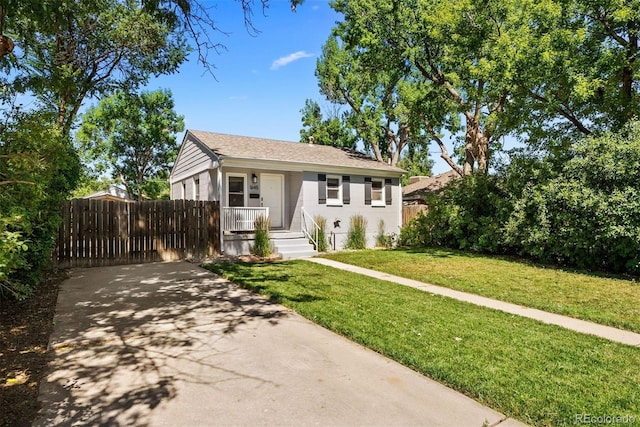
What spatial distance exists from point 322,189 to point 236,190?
3.39 m

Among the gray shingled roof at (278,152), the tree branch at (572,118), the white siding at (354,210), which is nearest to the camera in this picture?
the tree branch at (572,118)

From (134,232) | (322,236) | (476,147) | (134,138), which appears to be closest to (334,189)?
(322,236)

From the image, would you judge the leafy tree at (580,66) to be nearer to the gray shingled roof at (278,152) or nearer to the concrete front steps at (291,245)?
the gray shingled roof at (278,152)

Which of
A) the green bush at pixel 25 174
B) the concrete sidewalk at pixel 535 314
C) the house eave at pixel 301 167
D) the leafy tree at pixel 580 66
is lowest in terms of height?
the concrete sidewalk at pixel 535 314

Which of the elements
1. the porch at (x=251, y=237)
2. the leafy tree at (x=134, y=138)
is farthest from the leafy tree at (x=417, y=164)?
the porch at (x=251, y=237)

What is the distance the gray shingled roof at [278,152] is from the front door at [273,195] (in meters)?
1.07

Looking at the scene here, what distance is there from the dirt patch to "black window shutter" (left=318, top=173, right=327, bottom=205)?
31.8 ft

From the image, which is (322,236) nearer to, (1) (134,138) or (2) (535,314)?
(2) (535,314)

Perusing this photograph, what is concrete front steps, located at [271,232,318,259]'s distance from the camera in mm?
12094

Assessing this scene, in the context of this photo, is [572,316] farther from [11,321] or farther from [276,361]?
[11,321]

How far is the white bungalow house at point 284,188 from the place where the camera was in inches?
501

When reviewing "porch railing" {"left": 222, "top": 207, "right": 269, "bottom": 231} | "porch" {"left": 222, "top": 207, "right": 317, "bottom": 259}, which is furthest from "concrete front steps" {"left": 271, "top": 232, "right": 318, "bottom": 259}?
"porch railing" {"left": 222, "top": 207, "right": 269, "bottom": 231}

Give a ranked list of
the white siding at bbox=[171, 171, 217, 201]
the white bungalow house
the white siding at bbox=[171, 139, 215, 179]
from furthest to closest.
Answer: the white siding at bbox=[171, 139, 215, 179] < the white siding at bbox=[171, 171, 217, 201] < the white bungalow house

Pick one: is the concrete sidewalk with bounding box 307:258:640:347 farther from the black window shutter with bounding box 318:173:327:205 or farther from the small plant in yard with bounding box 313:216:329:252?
the black window shutter with bounding box 318:173:327:205
